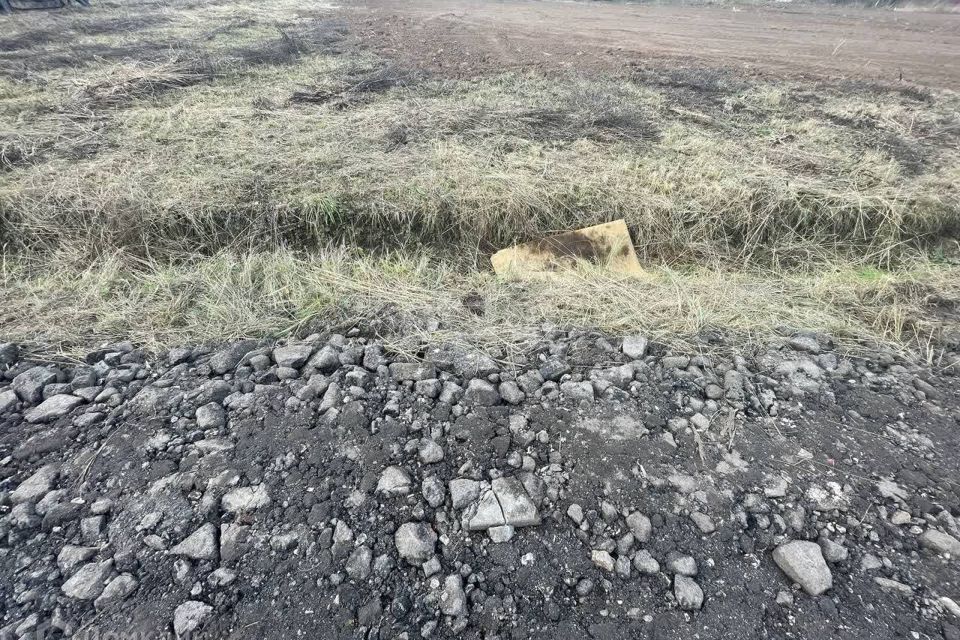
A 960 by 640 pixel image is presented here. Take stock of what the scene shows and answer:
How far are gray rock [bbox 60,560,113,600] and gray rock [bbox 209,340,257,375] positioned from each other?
93 centimetres

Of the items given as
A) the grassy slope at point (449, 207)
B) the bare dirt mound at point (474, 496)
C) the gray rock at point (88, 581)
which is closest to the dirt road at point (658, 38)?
the grassy slope at point (449, 207)

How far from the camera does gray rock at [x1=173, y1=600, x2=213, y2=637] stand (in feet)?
4.49

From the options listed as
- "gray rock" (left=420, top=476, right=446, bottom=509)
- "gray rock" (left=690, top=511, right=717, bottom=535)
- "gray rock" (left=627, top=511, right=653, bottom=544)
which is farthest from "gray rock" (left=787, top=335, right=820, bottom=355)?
"gray rock" (left=420, top=476, right=446, bottom=509)

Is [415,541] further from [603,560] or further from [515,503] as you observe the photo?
[603,560]

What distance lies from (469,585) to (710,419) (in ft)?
4.02

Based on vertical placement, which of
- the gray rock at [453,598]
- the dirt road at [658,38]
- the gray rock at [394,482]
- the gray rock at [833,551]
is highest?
the dirt road at [658,38]

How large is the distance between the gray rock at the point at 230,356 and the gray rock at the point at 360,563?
1179 mm

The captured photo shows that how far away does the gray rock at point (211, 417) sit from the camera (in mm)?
1967

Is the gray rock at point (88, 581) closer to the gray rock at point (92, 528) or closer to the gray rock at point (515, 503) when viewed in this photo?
the gray rock at point (92, 528)

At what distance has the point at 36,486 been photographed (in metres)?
1.73

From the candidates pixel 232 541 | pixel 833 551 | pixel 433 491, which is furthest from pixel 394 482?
pixel 833 551

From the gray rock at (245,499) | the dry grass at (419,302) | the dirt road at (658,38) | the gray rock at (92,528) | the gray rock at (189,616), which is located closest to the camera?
the gray rock at (189,616)

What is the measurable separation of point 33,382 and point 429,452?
1801mm

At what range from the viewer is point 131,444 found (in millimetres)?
1884
